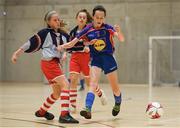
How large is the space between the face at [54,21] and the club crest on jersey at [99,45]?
2.31 ft

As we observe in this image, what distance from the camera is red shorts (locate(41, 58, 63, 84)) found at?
711cm

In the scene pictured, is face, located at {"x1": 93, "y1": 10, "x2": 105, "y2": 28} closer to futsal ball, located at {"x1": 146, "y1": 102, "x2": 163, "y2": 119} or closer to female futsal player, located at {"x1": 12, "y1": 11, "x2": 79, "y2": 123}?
female futsal player, located at {"x1": 12, "y1": 11, "x2": 79, "y2": 123}

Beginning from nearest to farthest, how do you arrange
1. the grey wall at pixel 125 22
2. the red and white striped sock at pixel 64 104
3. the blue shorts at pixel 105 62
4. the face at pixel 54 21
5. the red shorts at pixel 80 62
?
the red and white striped sock at pixel 64 104
the face at pixel 54 21
the blue shorts at pixel 105 62
the red shorts at pixel 80 62
the grey wall at pixel 125 22

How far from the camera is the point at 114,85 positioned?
24.9ft

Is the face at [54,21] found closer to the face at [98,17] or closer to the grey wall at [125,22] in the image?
the face at [98,17]

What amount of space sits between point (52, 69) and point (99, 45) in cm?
87

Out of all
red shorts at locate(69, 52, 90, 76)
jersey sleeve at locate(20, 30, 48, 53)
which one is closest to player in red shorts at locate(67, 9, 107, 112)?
red shorts at locate(69, 52, 90, 76)

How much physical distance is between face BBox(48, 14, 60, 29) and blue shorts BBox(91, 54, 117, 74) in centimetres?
82

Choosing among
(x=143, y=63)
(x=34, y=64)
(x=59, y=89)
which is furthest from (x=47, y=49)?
(x=34, y=64)

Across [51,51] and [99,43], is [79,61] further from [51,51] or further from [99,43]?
[51,51]

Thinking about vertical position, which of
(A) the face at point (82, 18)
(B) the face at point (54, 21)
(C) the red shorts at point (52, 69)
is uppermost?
(A) the face at point (82, 18)

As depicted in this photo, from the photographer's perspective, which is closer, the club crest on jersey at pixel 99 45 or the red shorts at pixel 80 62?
the club crest on jersey at pixel 99 45

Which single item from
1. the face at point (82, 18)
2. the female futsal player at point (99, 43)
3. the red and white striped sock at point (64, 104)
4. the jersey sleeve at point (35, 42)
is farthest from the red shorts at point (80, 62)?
the red and white striped sock at point (64, 104)

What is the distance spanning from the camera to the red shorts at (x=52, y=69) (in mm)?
7105
